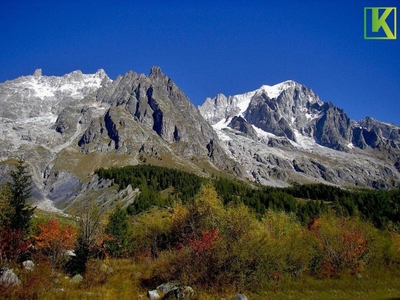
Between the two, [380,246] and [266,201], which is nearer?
[380,246]

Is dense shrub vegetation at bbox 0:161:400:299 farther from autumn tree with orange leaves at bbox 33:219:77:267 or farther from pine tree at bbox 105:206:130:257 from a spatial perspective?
pine tree at bbox 105:206:130:257

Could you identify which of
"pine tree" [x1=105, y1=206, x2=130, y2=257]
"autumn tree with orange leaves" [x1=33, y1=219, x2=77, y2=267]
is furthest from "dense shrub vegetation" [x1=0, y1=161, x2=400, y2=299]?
"pine tree" [x1=105, y1=206, x2=130, y2=257]

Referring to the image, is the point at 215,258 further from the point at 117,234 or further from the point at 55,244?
the point at 117,234

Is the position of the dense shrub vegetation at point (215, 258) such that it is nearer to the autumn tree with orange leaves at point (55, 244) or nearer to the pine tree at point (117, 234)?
the autumn tree with orange leaves at point (55, 244)

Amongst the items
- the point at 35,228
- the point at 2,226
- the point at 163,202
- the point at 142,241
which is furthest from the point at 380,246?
the point at 163,202

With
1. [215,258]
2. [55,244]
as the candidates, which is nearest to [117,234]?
[55,244]

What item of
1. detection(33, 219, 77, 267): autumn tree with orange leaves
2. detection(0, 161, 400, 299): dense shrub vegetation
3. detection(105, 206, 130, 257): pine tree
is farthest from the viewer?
detection(105, 206, 130, 257): pine tree

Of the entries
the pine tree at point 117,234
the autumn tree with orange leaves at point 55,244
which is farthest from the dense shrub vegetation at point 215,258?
the pine tree at point 117,234

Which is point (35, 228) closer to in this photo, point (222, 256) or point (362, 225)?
point (222, 256)

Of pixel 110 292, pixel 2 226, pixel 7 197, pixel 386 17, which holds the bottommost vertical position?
pixel 110 292

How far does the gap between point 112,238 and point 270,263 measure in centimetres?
3817

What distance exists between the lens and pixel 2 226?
37000mm

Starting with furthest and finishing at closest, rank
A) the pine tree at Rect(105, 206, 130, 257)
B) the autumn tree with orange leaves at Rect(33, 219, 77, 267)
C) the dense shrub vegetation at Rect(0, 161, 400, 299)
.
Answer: the pine tree at Rect(105, 206, 130, 257) → the autumn tree with orange leaves at Rect(33, 219, 77, 267) → the dense shrub vegetation at Rect(0, 161, 400, 299)

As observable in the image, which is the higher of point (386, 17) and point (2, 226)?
point (386, 17)
